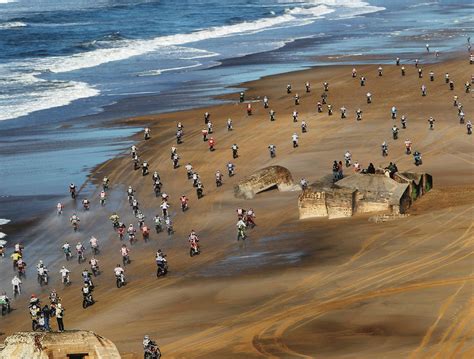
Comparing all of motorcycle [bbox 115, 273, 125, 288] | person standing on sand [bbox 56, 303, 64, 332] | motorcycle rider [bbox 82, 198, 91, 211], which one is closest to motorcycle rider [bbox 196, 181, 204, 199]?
motorcycle rider [bbox 82, 198, 91, 211]

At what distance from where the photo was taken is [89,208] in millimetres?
53500

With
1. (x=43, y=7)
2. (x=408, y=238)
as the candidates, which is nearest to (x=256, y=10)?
(x=43, y=7)

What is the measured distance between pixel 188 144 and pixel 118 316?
3130 centimetres

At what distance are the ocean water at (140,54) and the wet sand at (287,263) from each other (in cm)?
569

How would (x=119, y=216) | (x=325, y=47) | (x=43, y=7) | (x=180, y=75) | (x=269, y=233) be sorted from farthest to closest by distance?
(x=43, y=7) → (x=325, y=47) → (x=180, y=75) → (x=119, y=216) → (x=269, y=233)

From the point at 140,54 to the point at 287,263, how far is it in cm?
8047

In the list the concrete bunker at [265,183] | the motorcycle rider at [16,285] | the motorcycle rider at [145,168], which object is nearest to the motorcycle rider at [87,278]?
the motorcycle rider at [16,285]

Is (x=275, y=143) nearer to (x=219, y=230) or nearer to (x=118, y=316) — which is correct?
(x=219, y=230)

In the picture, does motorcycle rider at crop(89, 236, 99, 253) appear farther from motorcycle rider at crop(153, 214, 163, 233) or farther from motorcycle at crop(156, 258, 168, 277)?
motorcycle at crop(156, 258, 168, 277)

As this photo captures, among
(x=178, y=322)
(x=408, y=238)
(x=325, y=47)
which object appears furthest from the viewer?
(x=325, y=47)

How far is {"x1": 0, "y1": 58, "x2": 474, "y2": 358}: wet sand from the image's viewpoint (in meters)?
30.3

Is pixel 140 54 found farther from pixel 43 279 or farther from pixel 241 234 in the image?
pixel 43 279

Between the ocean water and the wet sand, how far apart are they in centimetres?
569

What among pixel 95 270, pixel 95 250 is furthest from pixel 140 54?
pixel 95 270
